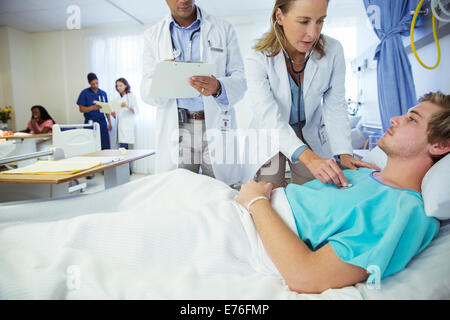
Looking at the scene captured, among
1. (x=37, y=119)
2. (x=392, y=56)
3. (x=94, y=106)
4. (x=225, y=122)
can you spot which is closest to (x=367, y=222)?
(x=225, y=122)

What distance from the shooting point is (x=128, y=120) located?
183 centimetres

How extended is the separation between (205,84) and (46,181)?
2.27 feet

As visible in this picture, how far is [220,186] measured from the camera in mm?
1046

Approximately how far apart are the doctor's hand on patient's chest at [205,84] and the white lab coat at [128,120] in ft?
2.74

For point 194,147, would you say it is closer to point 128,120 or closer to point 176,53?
point 176,53

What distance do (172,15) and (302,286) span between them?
1.24 metres

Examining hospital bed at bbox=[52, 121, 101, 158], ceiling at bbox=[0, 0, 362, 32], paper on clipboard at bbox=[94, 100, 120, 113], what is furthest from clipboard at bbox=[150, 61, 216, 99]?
paper on clipboard at bbox=[94, 100, 120, 113]

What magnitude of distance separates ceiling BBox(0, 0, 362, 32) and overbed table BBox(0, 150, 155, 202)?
0.68 m

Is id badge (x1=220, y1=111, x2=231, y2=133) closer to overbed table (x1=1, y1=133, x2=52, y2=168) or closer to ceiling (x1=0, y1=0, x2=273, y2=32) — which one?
ceiling (x1=0, y1=0, x2=273, y2=32)

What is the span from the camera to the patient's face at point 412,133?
2.62ft

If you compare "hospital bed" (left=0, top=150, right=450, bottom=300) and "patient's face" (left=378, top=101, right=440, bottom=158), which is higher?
"patient's face" (left=378, top=101, right=440, bottom=158)

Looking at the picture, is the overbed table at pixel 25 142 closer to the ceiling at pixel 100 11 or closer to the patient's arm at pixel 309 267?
the ceiling at pixel 100 11

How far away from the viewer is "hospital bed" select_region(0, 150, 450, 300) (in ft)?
1.89

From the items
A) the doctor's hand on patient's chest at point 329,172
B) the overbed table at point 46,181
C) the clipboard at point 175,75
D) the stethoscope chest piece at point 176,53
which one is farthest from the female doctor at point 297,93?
the overbed table at point 46,181
